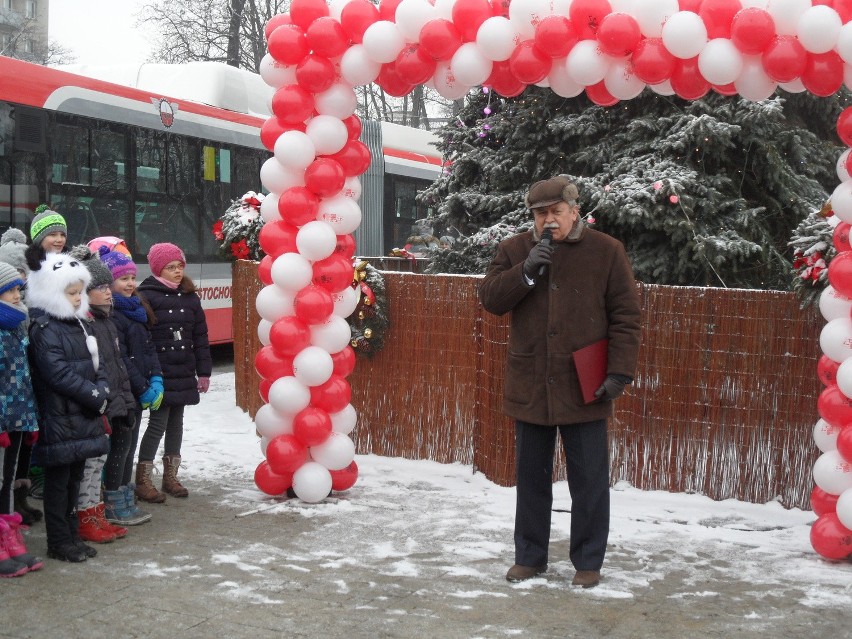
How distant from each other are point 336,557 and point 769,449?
2.92 metres

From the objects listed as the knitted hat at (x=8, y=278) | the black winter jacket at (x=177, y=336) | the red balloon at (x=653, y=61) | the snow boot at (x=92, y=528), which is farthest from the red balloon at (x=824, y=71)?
the snow boot at (x=92, y=528)

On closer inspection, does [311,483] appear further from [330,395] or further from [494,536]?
[494,536]

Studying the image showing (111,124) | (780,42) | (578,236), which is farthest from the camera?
(111,124)

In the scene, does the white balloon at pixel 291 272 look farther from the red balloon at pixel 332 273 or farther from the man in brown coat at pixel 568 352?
the man in brown coat at pixel 568 352

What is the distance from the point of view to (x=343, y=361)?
270 inches

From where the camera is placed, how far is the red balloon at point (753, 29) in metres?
5.51

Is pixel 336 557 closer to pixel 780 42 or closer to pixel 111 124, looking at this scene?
pixel 780 42

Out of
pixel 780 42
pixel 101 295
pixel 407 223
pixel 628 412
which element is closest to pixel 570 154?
pixel 628 412

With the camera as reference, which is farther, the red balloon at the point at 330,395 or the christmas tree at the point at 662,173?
the christmas tree at the point at 662,173

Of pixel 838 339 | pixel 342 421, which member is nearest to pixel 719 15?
pixel 838 339

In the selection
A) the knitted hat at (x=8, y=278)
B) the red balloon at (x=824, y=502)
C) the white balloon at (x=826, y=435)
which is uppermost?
the knitted hat at (x=8, y=278)

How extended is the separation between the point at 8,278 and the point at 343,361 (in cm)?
237

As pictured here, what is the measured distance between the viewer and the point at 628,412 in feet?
23.1

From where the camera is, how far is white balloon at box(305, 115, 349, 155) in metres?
6.51
